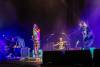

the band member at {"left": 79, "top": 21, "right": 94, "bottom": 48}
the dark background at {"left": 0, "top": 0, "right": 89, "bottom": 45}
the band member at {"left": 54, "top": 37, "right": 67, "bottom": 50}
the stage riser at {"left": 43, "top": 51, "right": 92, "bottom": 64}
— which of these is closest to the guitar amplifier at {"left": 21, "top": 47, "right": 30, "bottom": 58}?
the dark background at {"left": 0, "top": 0, "right": 89, "bottom": 45}

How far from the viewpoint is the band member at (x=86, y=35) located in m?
5.37

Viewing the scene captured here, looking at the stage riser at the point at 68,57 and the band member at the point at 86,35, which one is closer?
the stage riser at the point at 68,57

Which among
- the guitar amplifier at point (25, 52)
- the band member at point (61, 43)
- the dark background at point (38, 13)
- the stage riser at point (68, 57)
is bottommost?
the stage riser at point (68, 57)

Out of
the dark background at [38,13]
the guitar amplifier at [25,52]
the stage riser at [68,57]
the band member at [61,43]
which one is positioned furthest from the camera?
the dark background at [38,13]

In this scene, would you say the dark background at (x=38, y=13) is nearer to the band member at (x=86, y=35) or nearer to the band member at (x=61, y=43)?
the band member at (x=86, y=35)

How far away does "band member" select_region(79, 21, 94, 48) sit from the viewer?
5369 mm

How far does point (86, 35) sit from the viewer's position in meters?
5.50

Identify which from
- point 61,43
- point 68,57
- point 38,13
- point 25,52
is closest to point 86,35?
point 61,43

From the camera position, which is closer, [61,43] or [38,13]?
[61,43]

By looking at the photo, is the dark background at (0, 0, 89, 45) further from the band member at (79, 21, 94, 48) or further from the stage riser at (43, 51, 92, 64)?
Result: the stage riser at (43, 51, 92, 64)

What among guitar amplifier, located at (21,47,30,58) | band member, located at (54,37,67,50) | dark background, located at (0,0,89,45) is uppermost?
dark background, located at (0,0,89,45)

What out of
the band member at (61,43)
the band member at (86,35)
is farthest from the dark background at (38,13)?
the band member at (61,43)

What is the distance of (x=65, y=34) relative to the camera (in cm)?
562

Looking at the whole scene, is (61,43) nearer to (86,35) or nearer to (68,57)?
(86,35)
